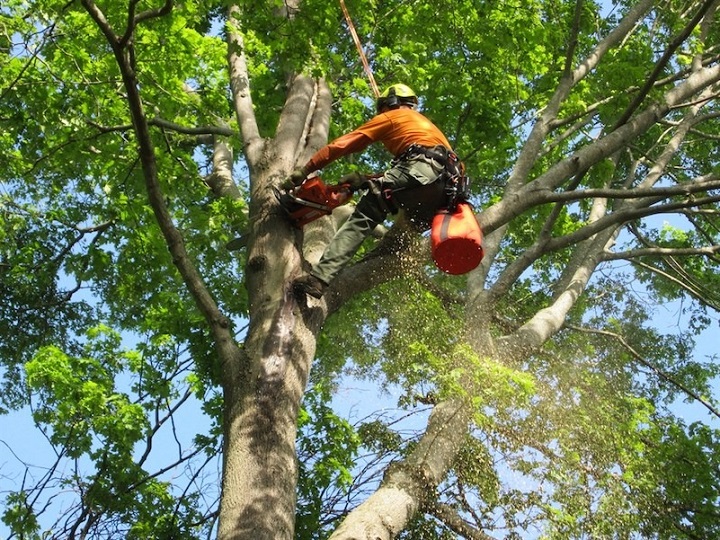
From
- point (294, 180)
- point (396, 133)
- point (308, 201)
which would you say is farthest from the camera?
point (396, 133)

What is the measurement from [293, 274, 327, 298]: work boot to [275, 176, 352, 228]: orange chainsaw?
0.53 meters

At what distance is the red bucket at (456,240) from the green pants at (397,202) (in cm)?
14

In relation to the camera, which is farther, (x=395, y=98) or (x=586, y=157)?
(x=586, y=157)

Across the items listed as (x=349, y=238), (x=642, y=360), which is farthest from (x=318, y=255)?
(x=642, y=360)

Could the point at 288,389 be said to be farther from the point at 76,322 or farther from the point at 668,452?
the point at 76,322

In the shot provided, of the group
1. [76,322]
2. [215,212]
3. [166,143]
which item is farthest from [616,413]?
[76,322]

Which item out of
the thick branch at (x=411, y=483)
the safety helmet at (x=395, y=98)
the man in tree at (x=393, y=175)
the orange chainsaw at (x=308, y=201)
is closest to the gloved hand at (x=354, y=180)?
the man in tree at (x=393, y=175)

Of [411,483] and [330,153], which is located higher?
[330,153]

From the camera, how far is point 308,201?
523 centimetres

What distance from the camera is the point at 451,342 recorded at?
7.10 meters

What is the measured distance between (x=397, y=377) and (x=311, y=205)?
9.62 feet

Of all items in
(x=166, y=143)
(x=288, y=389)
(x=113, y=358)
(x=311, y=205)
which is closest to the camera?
(x=288, y=389)

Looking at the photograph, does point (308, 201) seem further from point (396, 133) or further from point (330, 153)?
point (396, 133)

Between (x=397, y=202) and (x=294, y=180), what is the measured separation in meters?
0.67
